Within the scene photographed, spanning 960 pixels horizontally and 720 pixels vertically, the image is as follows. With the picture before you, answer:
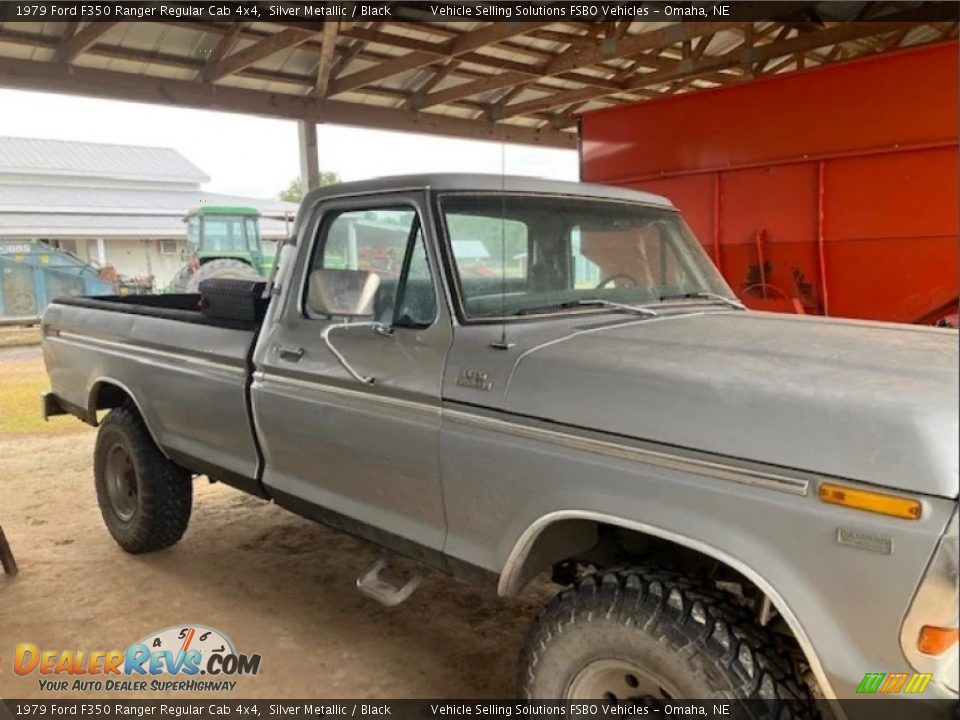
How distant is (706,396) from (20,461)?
682 cm

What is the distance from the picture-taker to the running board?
2.80m

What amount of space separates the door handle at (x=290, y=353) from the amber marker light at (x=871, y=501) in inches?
82.5

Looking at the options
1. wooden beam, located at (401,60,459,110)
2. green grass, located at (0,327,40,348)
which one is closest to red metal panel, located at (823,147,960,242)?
wooden beam, located at (401,60,459,110)

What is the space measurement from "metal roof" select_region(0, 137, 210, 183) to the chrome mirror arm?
25.3 m

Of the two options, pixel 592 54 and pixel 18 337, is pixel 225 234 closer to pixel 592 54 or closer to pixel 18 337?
pixel 18 337

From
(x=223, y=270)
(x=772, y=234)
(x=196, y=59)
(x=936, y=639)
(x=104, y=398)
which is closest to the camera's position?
(x=936, y=639)

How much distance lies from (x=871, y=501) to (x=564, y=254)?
1629 millimetres

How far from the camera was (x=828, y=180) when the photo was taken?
5.03 meters

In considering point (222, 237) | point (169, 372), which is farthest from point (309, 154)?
point (222, 237)

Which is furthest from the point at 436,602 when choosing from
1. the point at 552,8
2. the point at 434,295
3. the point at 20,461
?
the point at 552,8

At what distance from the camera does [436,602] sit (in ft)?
12.5

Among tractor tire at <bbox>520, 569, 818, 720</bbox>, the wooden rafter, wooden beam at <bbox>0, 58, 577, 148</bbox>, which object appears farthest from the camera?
the wooden rafter

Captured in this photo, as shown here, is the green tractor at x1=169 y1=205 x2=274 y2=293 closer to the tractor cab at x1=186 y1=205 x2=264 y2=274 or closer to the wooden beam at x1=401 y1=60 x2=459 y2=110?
the tractor cab at x1=186 y1=205 x2=264 y2=274

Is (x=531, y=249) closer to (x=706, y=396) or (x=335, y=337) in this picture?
(x=335, y=337)
